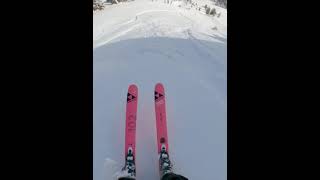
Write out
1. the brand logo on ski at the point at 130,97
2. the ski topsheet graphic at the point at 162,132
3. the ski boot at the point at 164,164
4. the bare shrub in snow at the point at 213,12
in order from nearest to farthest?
the ski boot at the point at 164,164, the ski topsheet graphic at the point at 162,132, the brand logo on ski at the point at 130,97, the bare shrub in snow at the point at 213,12

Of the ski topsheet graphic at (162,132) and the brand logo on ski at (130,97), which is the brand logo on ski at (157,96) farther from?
the brand logo on ski at (130,97)

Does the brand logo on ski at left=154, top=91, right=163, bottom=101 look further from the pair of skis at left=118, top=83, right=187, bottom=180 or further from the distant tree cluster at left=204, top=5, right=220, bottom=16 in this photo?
the distant tree cluster at left=204, top=5, right=220, bottom=16

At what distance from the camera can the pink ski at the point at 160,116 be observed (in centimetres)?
242

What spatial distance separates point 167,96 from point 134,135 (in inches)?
19.7

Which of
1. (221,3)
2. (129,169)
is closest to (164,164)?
(129,169)

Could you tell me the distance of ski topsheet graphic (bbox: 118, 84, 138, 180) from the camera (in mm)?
2211

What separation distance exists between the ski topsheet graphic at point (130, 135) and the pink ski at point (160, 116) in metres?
0.17

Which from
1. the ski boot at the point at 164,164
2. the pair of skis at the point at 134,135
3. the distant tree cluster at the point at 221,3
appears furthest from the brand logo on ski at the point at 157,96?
the distant tree cluster at the point at 221,3

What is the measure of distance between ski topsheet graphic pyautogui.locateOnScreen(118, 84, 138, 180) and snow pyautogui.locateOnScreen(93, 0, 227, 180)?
8 cm
